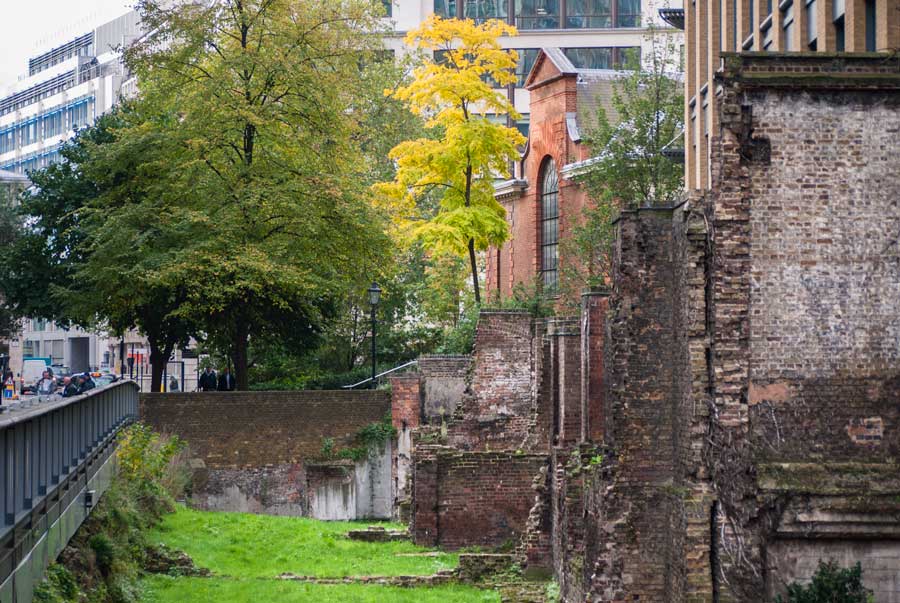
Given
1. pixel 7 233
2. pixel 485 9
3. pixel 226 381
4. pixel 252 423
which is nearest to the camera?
pixel 252 423

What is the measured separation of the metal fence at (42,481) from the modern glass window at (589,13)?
69.8 metres

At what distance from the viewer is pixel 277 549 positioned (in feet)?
95.2

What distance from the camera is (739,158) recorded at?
658 inches

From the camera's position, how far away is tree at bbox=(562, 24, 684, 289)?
143 ft

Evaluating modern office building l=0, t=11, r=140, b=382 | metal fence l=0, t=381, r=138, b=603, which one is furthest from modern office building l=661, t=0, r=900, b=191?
modern office building l=0, t=11, r=140, b=382

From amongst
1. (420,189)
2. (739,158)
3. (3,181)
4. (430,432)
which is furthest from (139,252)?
(3,181)

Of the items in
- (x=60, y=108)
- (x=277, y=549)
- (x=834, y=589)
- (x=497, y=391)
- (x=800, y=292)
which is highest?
(x=60, y=108)

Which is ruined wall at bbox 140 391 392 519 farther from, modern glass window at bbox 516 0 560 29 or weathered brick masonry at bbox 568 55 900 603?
modern glass window at bbox 516 0 560 29

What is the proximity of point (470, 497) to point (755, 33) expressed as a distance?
1430 cm

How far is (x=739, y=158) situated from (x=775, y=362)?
8.01 feet

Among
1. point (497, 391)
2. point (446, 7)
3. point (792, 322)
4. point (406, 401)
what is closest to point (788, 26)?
point (497, 391)

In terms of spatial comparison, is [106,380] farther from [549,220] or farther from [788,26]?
[549,220]

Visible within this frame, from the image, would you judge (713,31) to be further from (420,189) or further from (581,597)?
(581,597)

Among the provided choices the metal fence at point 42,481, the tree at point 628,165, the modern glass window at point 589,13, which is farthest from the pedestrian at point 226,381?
the modern glass window at point 589,13
